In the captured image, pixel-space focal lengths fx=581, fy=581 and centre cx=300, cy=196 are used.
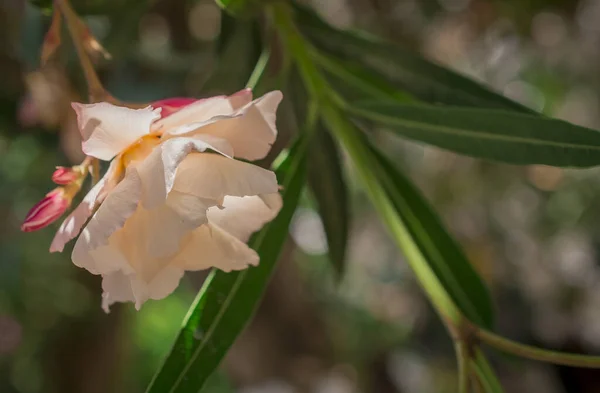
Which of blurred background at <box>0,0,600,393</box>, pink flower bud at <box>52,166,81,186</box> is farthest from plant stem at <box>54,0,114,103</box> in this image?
blurred background at <box>0,0,600,393</box>

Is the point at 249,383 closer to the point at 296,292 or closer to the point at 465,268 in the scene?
the point at 296,292

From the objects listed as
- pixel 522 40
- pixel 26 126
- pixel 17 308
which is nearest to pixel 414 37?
pixel 522 40

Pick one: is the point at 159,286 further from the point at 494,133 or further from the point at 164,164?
the point at 494,133

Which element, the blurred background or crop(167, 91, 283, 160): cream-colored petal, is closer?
crop(167, 91, 283, 160): cream-colored petal

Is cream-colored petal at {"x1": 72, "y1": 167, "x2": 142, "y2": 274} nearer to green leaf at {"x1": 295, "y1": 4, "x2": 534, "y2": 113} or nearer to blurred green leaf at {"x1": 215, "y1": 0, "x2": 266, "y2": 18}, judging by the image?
blurred green leaf at {"x1": 215, "y1": 0, "x2": 266, "y2": 18}

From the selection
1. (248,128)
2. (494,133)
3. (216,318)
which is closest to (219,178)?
(248,128)

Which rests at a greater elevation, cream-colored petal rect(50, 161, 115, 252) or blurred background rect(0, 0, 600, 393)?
cream-colored petal rect(50, 161, 115, 252)

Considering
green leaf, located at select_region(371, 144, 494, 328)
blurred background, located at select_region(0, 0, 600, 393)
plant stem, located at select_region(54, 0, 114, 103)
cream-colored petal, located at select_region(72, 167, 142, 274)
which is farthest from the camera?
blurred background, located at select_region(0, 0, 600, 393)
